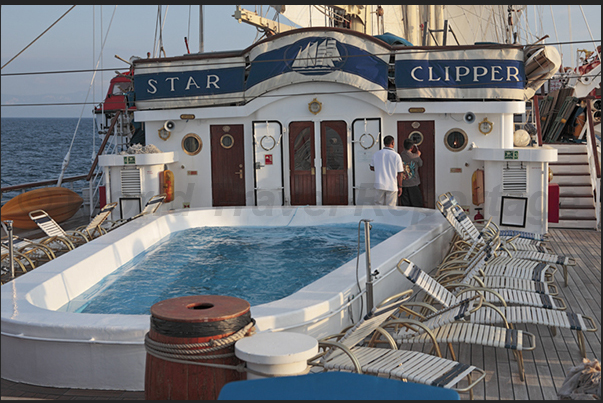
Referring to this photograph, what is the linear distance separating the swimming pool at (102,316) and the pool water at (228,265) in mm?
298

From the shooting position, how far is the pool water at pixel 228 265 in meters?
7.82

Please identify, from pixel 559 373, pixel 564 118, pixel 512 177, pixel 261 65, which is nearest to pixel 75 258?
pixel 559 373

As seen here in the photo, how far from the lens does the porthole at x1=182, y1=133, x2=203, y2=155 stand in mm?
13602

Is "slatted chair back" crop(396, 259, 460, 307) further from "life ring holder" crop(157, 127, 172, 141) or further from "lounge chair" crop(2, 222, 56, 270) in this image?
"life ring holder" crop(157, 127, 172, 141)

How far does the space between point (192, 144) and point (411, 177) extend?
4.71 m

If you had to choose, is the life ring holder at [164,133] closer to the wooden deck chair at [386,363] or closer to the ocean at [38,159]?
the wooden deck chair at [386,363]

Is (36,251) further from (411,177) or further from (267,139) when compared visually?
(411,177)

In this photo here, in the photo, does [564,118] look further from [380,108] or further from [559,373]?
[559,373]

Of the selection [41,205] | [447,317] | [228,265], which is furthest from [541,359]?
[41,205]

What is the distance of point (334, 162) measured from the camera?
13.2m

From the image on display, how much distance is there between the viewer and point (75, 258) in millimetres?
7785

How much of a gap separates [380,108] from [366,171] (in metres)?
1.31

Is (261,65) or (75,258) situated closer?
(75,258)

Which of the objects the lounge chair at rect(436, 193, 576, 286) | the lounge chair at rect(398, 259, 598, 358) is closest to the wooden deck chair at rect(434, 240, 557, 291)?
the lounge chair at rect(436, 193, 576, 286)
